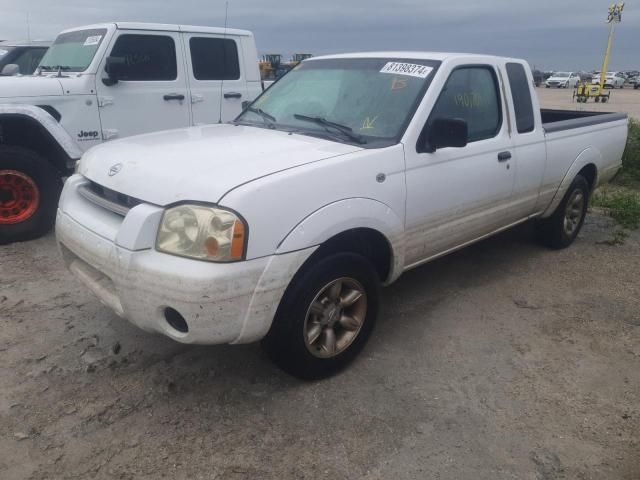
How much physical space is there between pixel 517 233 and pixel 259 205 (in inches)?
171

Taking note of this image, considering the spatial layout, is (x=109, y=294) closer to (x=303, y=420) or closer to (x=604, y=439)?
(x=303, y=420)

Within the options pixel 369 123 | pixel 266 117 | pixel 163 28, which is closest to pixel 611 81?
pixel 163 28

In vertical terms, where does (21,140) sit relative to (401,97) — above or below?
below

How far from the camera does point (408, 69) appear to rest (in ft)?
11.9

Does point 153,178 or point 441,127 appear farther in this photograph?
point 441,127

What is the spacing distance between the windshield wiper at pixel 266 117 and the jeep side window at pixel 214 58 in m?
2.63

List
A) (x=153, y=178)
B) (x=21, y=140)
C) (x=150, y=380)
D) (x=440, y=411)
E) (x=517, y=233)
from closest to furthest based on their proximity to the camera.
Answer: (x=153, y=178), (x=440, y=411), (x=150, y=380), (x=21, y=140), (x=517, y=233)

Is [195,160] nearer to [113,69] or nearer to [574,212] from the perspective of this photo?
[113,69]

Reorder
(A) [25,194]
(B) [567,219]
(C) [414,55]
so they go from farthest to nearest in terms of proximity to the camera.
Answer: (B) [567,219] → (A) [25,194] → (C) [414,55]

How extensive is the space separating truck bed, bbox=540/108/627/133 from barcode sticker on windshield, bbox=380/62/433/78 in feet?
5.37

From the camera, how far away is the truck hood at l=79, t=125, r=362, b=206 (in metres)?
2.60

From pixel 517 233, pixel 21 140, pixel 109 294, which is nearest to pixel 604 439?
pixel 109 294

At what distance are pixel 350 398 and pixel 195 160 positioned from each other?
1.53 metres

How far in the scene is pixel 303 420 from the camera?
2809 millimetres
